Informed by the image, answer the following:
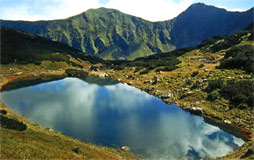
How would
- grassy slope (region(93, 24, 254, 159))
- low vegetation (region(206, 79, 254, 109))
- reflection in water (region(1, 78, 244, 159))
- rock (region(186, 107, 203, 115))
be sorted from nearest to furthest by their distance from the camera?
reflection in water (region(1, 78, 244, 159)), grassy slope (region(93, 24, 254, 159)), low vegetation (region(206, 79, 254, 109)), rock (region(186, 107, 203, 115))

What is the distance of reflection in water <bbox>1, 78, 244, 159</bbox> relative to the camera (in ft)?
129

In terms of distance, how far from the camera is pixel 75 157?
26.2 meters

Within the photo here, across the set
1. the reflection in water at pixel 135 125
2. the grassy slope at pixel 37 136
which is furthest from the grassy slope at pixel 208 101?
the grassy slope at pixel 37 136

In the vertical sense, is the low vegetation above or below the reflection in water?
above

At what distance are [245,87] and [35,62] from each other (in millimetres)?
155398

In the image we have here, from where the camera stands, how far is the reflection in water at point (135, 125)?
129 ft

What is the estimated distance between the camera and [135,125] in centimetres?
5069

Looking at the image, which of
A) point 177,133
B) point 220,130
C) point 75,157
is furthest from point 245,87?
point 75,157

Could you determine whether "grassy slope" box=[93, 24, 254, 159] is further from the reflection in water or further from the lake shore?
the reflection in water

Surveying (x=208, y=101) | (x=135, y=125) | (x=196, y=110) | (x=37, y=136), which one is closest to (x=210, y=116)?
(x=196, y=110)

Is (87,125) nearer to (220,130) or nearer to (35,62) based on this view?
(220,130)

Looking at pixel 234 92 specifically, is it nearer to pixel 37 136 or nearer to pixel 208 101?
pixel 208 101

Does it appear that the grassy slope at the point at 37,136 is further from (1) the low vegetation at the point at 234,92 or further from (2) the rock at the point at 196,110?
(1) the low vegetation at the point at 234,92

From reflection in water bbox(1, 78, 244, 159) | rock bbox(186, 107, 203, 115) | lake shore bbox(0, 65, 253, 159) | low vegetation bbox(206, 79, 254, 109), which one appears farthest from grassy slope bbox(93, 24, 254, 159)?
reflection in water bbox(1, 78, 244, 159)
